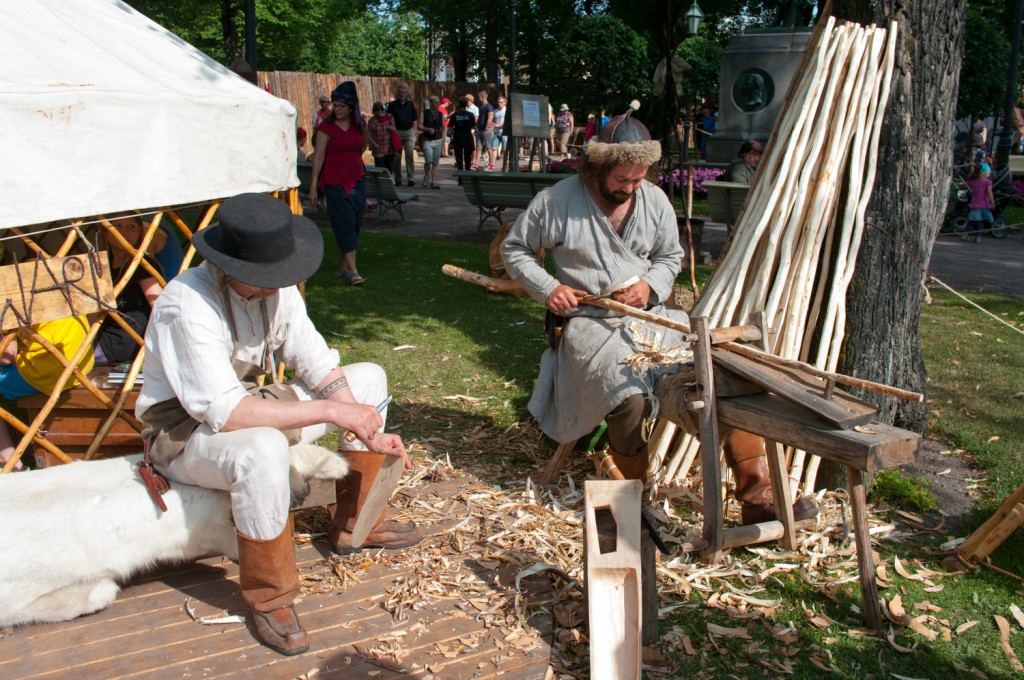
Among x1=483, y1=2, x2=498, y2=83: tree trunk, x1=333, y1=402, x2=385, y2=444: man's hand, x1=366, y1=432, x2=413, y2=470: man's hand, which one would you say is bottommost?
x1=366, y1=432, x2=413, y2=470: man's hand

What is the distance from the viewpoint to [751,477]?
3686 mm

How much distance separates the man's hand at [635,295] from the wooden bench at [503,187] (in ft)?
20.5

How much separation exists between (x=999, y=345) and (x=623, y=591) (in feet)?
16.2

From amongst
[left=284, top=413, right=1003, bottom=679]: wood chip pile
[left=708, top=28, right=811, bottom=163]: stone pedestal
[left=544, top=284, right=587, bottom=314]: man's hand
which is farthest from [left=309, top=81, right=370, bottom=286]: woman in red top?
[left=708, top=28, right=811, bottom=163]: stone pedestal

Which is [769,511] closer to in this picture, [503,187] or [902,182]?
[902,182]

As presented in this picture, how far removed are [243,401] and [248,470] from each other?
0.24 meters

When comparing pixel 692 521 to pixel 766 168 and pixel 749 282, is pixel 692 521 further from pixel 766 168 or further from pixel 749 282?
pixel 766 168

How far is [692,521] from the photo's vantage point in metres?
3.89

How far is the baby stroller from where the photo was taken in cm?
1229

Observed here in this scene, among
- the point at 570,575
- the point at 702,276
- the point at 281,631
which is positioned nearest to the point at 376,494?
the point at 281,631

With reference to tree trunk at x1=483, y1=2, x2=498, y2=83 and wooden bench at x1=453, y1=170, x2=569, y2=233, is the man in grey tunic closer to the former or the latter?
wooden bench at x1=453, y1=170, x2=569, y2=233

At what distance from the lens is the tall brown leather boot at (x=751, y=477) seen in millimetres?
3658

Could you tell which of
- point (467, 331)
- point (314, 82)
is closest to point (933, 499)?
point (467, 331)

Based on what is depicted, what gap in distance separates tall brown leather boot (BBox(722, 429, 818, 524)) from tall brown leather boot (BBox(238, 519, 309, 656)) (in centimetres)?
183
